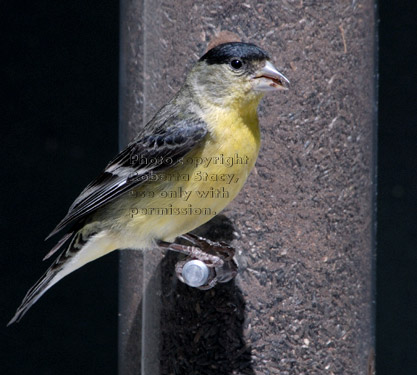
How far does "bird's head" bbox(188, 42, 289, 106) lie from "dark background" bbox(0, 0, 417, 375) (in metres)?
A: 2.12

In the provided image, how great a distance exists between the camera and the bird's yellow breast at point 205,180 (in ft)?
8.30

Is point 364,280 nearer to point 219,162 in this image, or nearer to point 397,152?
point 219,162

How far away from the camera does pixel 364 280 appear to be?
2.90 metres

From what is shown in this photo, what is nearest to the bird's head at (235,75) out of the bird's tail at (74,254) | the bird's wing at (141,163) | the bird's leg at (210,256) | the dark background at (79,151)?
the bird's wing at (141,163)

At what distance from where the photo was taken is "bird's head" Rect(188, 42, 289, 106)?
2549mm

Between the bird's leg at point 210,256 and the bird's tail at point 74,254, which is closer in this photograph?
the bird's leg at point 210,256

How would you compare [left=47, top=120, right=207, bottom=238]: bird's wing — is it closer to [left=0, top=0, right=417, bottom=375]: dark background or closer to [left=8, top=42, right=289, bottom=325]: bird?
[left=8, top=42, right=289, bottom=325]: bird

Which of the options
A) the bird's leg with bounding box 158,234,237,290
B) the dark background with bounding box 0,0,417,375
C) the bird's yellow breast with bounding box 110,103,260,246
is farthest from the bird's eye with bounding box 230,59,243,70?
the dark background with bounding box 0,0,417,375

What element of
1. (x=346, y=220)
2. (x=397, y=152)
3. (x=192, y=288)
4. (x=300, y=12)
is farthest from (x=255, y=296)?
(x=397, y=152)

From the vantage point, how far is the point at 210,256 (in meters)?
2.61

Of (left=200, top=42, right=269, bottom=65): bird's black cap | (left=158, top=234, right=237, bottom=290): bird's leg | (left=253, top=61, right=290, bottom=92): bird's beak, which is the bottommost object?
(left=158, top=234, right=237, bottom=290): bird's leg

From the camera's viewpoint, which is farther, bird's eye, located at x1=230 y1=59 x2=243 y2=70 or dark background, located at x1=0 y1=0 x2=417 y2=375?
dark background, located at x1=0 y1=0 x2=417 y2=375

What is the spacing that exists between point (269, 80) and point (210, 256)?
0.58 meters

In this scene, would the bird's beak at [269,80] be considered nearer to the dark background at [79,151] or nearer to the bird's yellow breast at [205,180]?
the bird's yellow breast at [205,180]
